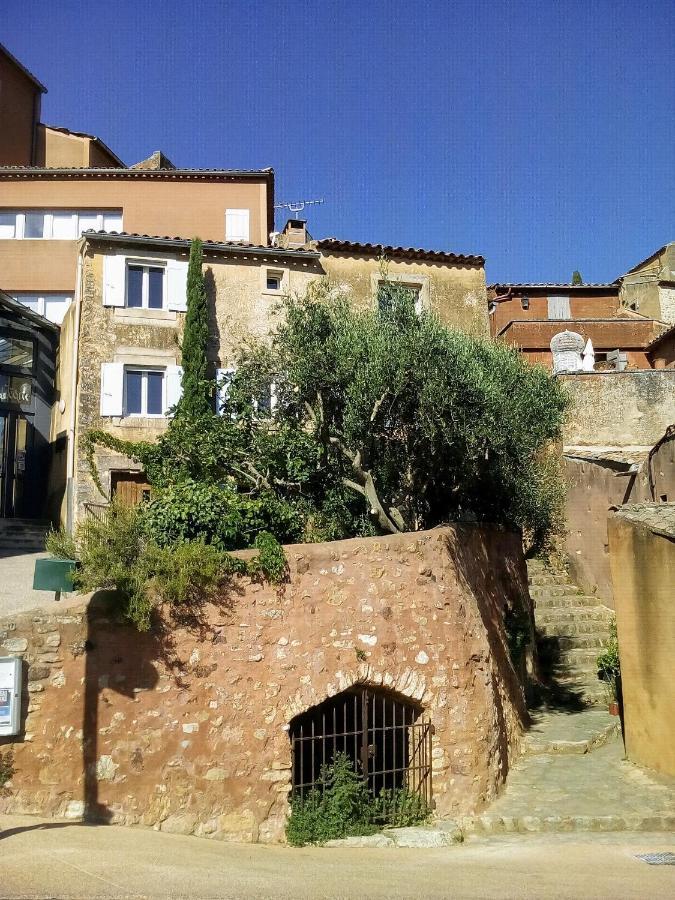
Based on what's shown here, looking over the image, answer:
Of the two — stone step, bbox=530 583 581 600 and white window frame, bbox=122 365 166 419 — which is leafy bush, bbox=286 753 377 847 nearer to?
stone step, bbox=530 583 581 600

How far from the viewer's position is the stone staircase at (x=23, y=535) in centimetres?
1852

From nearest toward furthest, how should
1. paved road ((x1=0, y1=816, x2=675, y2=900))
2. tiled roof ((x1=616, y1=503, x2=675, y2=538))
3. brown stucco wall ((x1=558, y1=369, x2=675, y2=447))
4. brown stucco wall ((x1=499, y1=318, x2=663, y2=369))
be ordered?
paved road ((x1=0, y1=816, x2=675, y2=900)) → tiled roof ((x1=616, y1=503, x2=675, y2=538)) → brown stucco wall ((x1=558, y1=369, x2=675, y2=447)) → brown stucco wall ((x1=499, y1=318, x2=663, y2=369))

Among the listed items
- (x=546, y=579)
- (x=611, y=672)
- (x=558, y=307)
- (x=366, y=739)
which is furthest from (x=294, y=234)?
(x=558, y=307)

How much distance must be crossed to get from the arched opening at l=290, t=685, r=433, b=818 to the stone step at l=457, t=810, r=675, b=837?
0.99m

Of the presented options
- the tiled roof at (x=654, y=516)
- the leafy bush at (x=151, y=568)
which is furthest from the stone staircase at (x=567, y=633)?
the leafy bush at (x=151, y=568)

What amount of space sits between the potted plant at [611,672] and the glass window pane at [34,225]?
19.4m

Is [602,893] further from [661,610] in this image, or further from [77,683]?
[77,683]

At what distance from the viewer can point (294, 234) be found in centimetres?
2256

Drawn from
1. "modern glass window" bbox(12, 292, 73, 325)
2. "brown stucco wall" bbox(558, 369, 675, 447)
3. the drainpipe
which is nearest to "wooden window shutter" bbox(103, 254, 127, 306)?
the drainpipe

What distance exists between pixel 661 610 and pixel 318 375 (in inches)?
247

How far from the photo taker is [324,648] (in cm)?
1091

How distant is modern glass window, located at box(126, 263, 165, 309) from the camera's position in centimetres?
2023

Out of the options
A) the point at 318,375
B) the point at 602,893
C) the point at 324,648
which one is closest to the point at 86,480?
the point at 318,375

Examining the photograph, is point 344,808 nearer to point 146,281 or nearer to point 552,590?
point 552,590
